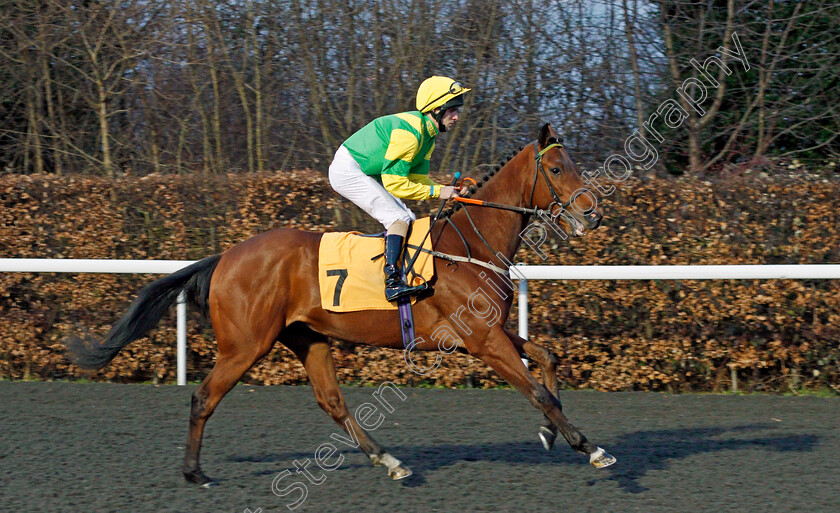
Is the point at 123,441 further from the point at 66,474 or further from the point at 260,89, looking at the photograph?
the point at 260,89

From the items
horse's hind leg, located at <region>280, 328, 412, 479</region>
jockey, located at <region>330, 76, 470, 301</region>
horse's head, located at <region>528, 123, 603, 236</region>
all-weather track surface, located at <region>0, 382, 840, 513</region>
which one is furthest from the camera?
horse's hind leg, located at <region>280, 328, 412, 479</region>

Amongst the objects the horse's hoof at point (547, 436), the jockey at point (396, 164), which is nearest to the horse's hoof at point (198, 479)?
the jockey at point (396, 164)

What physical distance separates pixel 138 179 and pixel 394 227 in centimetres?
356

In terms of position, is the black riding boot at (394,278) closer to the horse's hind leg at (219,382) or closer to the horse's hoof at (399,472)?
the horse's hind leg at (219,382)

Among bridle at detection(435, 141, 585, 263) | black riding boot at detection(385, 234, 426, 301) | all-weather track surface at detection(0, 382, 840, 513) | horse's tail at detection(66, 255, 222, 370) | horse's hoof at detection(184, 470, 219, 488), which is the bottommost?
all-weather track surface at detection(0, 382, 840, 513)

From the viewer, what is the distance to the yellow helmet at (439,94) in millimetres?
4117

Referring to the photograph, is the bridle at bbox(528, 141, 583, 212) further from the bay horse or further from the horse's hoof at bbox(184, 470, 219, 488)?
the horse's hoof at bbox(184, 470, 219, 488)

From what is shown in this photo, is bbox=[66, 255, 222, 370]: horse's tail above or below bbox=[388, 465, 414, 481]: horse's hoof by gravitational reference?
above

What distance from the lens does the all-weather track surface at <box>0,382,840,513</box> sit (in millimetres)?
3697

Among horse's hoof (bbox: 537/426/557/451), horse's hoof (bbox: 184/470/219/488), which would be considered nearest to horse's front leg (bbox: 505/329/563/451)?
horse's hoof (bbox: 537/426/557/451)

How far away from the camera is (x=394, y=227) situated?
13.6 ft

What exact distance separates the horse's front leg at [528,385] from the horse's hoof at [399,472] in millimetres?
650

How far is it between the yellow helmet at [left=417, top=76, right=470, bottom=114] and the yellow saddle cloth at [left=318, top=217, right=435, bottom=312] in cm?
62

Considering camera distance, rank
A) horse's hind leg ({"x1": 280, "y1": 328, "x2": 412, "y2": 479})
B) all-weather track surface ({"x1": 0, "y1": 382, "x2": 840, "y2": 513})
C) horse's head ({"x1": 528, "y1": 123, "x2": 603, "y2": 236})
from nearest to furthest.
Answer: all-weather track surface ({"x1": 0, "y1": 382, "x2": 840, "y2": 513}), horse's head ({"x1": 528, "y1": 123, "x2": 603, "y2": 236}), horse's hind leg ({"x1": 280, "y1": 328, "x2": 412, "y2": 479})
